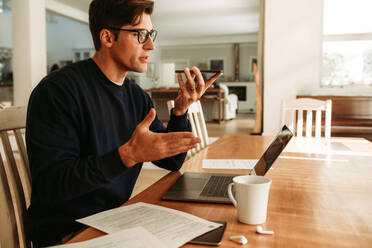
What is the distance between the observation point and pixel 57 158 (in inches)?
33.5

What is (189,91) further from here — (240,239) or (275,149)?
(240,239)

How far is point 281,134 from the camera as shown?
90 cm

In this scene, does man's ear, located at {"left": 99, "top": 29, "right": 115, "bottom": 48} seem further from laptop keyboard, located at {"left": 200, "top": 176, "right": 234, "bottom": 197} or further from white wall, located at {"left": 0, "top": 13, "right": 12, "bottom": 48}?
white wall, located at {"left": 0, "top": 13, "right": 12, "bottom": 48}

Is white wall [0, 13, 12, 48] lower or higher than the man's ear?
higher

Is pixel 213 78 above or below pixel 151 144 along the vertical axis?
above

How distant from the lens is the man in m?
0.81

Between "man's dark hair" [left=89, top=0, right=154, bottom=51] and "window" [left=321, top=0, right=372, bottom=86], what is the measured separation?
4.20 meters

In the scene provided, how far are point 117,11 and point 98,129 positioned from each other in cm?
39

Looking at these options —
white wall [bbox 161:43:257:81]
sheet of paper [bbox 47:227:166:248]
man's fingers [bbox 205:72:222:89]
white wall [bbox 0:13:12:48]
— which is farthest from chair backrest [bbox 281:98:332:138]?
white wall [bbox 161:43:257:81]

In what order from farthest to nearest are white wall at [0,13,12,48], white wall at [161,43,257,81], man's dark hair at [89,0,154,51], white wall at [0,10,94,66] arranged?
1. white wall at [161,43,257,81]
2. white wall at [0,10,94,66]
3. white wall at [0,13,12,48]
4. man's dark hair at [89,0,154,51]

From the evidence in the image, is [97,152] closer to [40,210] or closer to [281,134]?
[40,210]

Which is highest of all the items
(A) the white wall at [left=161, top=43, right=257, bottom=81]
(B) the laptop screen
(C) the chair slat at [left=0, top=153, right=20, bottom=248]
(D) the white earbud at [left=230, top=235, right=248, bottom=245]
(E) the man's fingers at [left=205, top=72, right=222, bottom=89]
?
(A) the white wall at [left=161, top=43, right=257, bottom=81]

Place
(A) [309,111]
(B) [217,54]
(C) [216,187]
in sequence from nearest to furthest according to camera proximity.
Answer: (C) [216,187]
(A) [309,111]
(B) [217,54]

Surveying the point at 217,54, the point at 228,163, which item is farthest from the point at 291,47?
the point at 217,54
